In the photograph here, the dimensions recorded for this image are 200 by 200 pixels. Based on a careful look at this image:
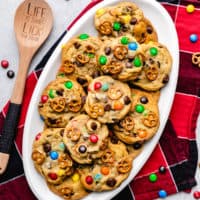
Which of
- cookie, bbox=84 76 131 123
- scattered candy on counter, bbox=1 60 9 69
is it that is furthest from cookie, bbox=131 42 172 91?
scattered candy on counter, bbox=1 60 9 69

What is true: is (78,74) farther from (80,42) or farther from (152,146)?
(152,146)

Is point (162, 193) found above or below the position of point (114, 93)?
below

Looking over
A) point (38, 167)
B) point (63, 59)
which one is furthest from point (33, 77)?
point (38, 167)

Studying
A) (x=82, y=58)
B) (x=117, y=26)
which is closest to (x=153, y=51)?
(x=117, y=26)

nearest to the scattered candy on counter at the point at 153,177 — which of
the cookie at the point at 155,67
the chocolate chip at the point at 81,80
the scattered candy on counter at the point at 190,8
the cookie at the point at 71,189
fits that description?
the cookie at the point at 71,189

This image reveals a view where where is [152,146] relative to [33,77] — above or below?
below

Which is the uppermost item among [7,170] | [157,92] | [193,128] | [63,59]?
[63,59]

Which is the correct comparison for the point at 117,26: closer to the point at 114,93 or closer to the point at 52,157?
the point at 114,93
